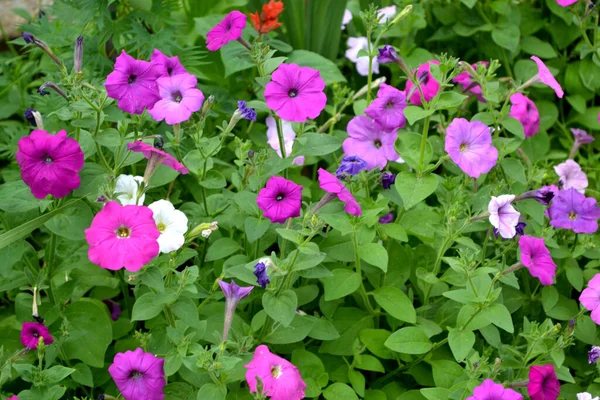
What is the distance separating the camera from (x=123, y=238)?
1508mm

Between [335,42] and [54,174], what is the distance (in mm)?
1621

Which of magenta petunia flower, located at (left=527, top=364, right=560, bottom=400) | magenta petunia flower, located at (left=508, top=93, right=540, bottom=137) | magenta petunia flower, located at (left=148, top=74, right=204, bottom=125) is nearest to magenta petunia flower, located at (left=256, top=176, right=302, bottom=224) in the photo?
magenta petunia flower, located at (left=148, top=74, right=204, bottom=125)

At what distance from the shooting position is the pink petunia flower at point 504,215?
70.8 inches

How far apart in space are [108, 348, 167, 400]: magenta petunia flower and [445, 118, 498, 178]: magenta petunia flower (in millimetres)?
831

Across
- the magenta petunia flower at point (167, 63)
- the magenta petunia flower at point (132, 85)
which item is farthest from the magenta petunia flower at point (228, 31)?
the magenta petunia flower at point (132, 85)

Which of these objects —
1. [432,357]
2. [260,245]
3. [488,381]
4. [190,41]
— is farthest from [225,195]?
[190,41]

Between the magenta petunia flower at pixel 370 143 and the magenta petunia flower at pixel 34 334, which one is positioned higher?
the magenta petunia flower at pixel 370 143

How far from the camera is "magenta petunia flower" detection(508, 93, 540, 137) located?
228 centimetres

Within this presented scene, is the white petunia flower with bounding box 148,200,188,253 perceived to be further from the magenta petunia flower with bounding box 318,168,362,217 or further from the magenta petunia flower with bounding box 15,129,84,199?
the magenta petunia flower with bounding box 318,168,362,217

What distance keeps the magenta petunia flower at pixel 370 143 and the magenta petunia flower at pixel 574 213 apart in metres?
0.47

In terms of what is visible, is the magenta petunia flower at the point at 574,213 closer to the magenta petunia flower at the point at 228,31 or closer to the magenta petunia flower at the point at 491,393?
the magenta petunia flower at the point at 491,393

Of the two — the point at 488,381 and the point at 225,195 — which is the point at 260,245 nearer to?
the point at 225,195

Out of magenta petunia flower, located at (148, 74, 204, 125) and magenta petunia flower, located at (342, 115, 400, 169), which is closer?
magenta petunia flower, located at (148, 74, 204, 125)

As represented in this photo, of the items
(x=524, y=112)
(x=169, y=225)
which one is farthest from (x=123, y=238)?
(x=524, y=112)
